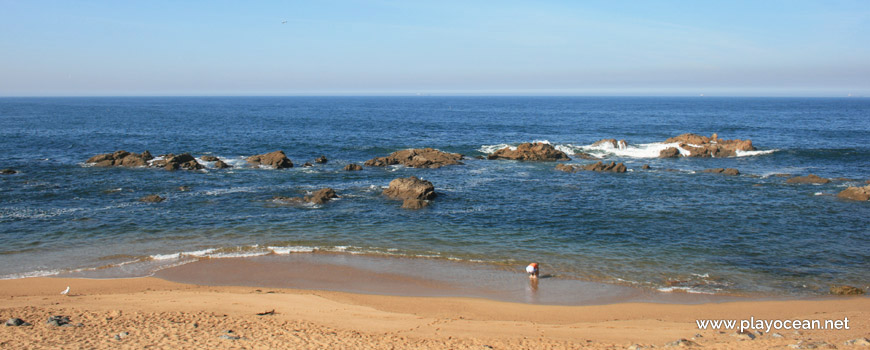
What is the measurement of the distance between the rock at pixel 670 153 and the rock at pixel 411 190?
3267cm

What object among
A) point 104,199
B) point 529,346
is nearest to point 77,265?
point 104,199

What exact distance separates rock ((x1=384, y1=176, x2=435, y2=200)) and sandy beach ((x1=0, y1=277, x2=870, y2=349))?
1581 centimetres

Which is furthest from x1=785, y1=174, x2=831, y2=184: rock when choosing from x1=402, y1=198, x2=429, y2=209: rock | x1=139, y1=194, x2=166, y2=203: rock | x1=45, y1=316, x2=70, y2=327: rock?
x1=45, y1=316, x2=70, y2=327: rock

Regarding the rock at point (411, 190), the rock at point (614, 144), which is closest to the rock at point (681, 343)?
the rock at point (411, 190)

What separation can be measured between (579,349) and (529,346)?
4.31 feet

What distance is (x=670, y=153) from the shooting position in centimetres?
5772

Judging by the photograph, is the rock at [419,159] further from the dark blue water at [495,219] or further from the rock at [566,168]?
the rock at [566,168]

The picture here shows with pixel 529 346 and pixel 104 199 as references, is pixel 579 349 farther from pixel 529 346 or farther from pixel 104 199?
pixel 104 199

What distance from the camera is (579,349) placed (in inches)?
571

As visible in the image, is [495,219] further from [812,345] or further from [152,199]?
[152,199]

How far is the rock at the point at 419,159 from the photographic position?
50719 millimetres

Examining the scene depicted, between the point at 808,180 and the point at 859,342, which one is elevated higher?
the point at 808,180

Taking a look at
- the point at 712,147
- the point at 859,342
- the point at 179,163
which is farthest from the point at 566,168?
the point at 859,342

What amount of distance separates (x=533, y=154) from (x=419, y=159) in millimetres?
12416
